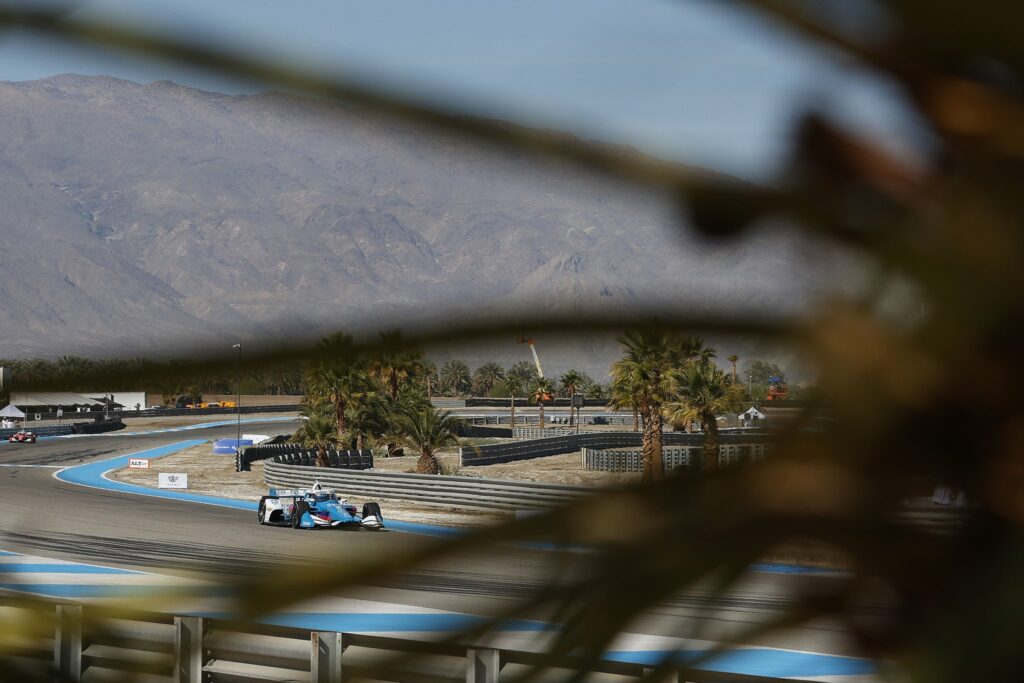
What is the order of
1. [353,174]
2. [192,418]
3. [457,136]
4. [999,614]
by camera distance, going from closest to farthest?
[999,614] < [457,136] < [353,174] < [192,418]

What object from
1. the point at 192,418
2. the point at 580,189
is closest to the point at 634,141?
the point at 580,189

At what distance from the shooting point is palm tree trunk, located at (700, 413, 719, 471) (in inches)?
15.5

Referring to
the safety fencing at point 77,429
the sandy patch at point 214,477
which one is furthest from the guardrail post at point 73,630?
the safety fencing at point 77,429

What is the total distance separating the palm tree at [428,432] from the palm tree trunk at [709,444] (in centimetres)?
3848

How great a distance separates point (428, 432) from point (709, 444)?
129 ft

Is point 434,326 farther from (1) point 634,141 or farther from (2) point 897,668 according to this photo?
(2) point 897,668

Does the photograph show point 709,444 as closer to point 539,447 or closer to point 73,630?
point 73,630

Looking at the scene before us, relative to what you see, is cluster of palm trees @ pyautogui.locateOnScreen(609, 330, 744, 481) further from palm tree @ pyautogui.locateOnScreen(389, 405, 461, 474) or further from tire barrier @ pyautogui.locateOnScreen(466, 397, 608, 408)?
tire barrier @ pyautogui.locateOnScreen(466, 397, 608, 408)

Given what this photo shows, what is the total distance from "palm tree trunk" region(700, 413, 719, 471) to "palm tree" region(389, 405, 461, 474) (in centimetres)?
3848

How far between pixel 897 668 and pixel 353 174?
0.90m

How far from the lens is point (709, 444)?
1.87ft

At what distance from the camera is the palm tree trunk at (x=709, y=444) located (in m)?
0.39

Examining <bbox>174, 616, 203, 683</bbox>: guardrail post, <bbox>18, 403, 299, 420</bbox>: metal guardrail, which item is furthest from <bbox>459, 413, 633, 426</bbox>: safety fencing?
<bbox>174, 616, 203, 683</bbox>: guardrail post

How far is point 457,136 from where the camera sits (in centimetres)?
44
